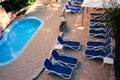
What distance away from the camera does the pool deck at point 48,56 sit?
1102cm

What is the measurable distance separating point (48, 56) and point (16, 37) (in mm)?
5444

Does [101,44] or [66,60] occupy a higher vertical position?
[101,44]

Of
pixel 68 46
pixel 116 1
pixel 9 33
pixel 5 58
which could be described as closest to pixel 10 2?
pixel 9 33

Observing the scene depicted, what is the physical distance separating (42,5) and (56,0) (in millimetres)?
1713

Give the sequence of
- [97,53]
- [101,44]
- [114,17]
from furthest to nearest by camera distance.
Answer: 1. [101,44]
2. [97,53]
3. [114,17]

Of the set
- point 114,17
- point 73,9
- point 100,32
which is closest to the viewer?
point 114,17

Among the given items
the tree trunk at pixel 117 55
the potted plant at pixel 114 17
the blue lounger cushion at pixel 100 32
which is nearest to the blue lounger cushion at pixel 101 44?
the tree trunk at pixel 117 55

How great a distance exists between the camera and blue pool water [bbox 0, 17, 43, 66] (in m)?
14.4

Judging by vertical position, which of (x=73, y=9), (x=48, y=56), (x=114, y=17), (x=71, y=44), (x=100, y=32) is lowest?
(x=48, y=56)

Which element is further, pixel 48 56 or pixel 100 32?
pixel 100 32

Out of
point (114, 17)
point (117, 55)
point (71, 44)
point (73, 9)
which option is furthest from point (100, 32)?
point (73, 9)

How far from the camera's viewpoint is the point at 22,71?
1180 cm

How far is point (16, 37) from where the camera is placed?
56.0ft

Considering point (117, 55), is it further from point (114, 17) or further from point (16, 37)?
point (16, 37)
